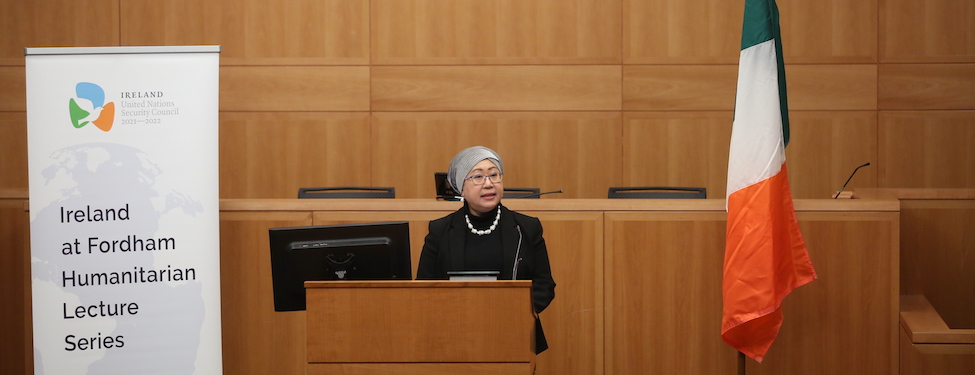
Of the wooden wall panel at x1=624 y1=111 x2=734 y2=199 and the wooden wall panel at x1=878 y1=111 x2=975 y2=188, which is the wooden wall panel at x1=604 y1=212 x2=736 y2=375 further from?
the wooden wall panel at x1=878 y1=111 x2=975 y2=188

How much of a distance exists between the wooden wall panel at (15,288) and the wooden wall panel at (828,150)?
5.07 metres

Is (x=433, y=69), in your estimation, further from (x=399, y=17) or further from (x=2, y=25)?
(x=2, y=25)

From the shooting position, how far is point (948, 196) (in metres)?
4.16

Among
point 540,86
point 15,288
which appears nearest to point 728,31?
point 540,86

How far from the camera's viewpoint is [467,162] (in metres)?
3.07

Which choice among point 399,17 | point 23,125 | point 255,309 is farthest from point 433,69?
point 23,125

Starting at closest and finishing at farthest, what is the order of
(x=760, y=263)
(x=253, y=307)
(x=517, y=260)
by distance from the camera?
1. (x=517, y=260)
2. (x=760, y=263)
3. (x=253, y=307)

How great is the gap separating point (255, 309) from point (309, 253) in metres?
1.49

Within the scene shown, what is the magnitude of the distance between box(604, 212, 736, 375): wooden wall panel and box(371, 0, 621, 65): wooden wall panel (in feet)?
8.32

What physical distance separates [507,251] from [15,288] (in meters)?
2.74

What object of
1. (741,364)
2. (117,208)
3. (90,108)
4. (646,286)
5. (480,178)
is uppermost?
(90,108)

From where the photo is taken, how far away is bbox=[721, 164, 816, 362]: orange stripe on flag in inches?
136

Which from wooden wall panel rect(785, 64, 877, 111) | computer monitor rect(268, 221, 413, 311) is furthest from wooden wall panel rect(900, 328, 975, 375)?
wooden wall panel rect(785, 64, 877, 111)

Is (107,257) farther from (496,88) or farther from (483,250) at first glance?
(496,88)
